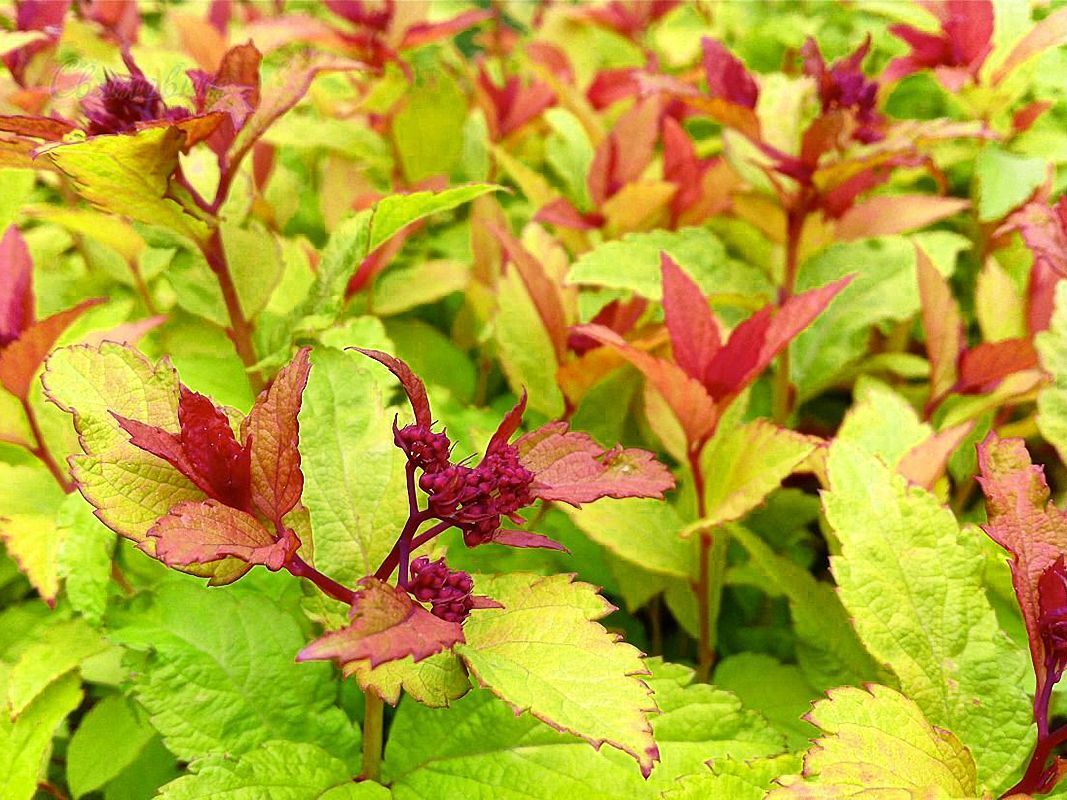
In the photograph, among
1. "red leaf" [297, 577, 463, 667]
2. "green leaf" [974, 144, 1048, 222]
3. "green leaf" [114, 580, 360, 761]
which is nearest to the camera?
"red leaf" [297, 577, 463, 667]

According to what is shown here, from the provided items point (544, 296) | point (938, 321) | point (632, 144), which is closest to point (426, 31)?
point (632, 144)

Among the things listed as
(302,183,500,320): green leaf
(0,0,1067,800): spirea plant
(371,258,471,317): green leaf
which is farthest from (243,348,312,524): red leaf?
(371,258,471,317): green leaf

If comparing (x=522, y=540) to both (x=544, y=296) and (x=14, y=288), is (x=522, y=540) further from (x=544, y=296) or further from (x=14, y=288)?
(x=14, y=288)

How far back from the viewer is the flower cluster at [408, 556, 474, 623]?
21.3 inches

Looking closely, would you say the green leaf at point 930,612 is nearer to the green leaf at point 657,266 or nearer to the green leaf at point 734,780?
the green leaf at point 734,780

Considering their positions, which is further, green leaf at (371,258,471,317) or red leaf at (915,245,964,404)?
green leaf at (371,258,471,317)

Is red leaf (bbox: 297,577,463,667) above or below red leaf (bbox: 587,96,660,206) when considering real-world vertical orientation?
below

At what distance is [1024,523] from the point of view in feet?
2.04

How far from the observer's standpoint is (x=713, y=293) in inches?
41.0

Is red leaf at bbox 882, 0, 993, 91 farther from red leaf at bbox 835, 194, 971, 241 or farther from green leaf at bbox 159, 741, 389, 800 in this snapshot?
green leaf at bbox 159, 741, 389, 800

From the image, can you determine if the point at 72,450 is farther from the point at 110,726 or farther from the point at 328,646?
the point at 328,646

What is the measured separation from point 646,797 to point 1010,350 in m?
0.61

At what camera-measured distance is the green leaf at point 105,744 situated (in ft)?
2.59

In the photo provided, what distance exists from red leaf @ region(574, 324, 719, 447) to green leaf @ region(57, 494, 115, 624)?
0.44m
